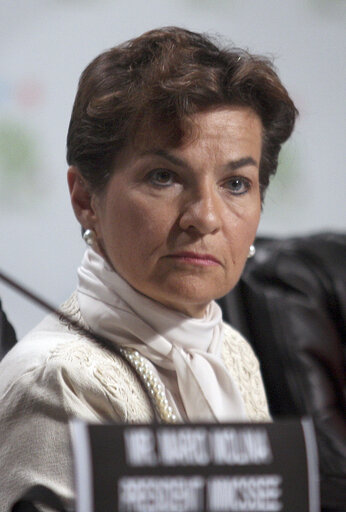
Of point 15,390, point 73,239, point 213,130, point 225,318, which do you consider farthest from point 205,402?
point 225,318

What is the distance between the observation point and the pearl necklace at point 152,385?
3.61 ft

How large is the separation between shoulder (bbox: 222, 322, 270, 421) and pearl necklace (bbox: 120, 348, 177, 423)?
0.23 meters

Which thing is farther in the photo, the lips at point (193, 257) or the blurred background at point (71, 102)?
the blurred background at point (71, 102)

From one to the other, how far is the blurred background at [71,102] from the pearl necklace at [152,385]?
37cm

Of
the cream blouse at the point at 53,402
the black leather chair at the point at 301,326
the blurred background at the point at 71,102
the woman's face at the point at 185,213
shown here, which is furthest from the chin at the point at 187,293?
the black leather chair at the point at 301,326

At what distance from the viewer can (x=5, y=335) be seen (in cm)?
A: 135

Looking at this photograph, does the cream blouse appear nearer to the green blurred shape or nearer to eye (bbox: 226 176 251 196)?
eye (bbox: 226 176 251 196)

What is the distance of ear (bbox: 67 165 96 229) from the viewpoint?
119 cm

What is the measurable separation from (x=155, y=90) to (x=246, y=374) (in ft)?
1.75

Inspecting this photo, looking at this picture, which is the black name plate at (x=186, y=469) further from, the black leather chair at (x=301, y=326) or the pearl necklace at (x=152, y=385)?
the black leather chair at (x=301, y=326)

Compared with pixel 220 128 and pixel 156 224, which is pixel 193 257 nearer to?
pixel 156 224

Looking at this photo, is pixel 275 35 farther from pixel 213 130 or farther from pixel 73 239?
pixel 213 130

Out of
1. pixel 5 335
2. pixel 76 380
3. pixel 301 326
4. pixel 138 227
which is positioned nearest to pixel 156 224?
pixel 138 227

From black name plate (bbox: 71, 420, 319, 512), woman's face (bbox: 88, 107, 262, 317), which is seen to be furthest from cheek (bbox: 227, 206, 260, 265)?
black name plate (bbox: 71, 420, 319, 512)
